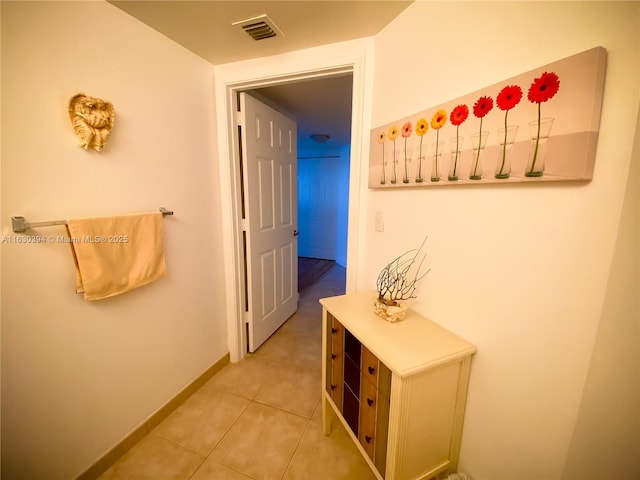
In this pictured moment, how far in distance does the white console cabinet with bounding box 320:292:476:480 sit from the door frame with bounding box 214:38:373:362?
532mm

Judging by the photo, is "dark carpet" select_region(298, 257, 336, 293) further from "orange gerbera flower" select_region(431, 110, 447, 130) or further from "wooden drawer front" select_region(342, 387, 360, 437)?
"orange gerbera flower" select_region(431, 110, 447, 130)

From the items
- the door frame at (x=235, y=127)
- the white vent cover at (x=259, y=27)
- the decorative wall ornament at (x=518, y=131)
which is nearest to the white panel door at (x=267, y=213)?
the door frame at (x=235, y=127)

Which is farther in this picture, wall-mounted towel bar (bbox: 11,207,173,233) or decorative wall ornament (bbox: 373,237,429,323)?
decorative wall ornament (bbox: 373,237,429,323)

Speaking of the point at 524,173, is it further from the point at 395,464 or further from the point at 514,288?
the point at 395,464

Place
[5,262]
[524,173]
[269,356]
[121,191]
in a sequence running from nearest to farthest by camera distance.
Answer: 1. [524,173]
2. [5,262]
3. [121,191]
4. [269,356]

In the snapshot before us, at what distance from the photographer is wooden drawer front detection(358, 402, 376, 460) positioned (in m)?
0.96

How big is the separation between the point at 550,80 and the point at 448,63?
406 millimetres

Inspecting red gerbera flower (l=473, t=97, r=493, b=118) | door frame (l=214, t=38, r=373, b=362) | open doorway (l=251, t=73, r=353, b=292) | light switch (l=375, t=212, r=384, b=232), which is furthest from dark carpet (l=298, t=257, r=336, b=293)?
red gerbera flower (l=473, t=97, r=493, b=118)

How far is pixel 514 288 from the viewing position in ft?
2.61

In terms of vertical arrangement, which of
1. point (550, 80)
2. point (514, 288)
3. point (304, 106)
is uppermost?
point (304, 106)

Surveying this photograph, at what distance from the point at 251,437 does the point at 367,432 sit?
28.9 inches

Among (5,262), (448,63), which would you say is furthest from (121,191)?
(448,63)

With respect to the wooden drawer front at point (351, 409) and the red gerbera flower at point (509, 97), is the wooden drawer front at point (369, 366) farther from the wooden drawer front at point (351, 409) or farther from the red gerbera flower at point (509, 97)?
the red gerbera flower at point (509, 97)

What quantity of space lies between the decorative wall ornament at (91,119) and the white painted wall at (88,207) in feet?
0.12
